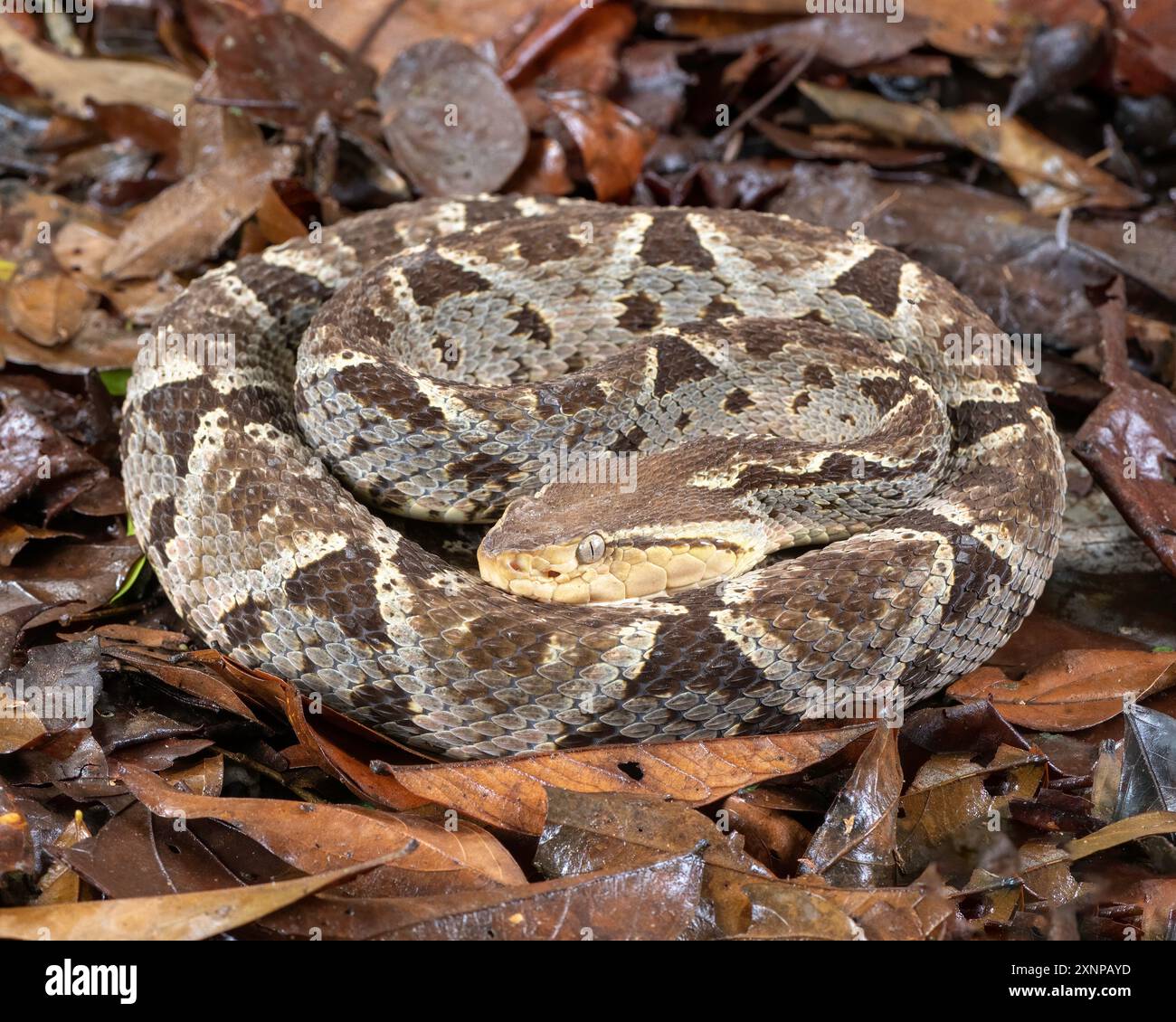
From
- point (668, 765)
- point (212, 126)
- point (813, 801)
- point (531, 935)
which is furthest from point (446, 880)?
point (212, 126)

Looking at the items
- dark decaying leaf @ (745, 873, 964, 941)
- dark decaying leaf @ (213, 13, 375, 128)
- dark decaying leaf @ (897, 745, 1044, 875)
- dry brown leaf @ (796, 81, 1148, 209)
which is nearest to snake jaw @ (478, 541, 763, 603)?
dark decaying leaf @ (897, 745, 1044, 875)

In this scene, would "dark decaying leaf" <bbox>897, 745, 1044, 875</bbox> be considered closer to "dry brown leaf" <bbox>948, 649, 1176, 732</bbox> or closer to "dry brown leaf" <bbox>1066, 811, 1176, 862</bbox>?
"dry brown leaf" <bbox>1066, 811, 1176, 862</bbox>

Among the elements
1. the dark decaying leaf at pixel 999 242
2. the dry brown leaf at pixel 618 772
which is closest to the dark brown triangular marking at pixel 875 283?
the dark decaying leaf at pixel 999 242

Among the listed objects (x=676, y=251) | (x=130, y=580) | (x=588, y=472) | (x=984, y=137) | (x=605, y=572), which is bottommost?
(x=130, y=580)

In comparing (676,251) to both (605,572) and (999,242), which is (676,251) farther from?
(999,242)

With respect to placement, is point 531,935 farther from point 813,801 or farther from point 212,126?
point 212,126

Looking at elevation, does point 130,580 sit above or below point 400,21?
below

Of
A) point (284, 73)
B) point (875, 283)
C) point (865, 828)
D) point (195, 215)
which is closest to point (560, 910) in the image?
point (865, 828)
